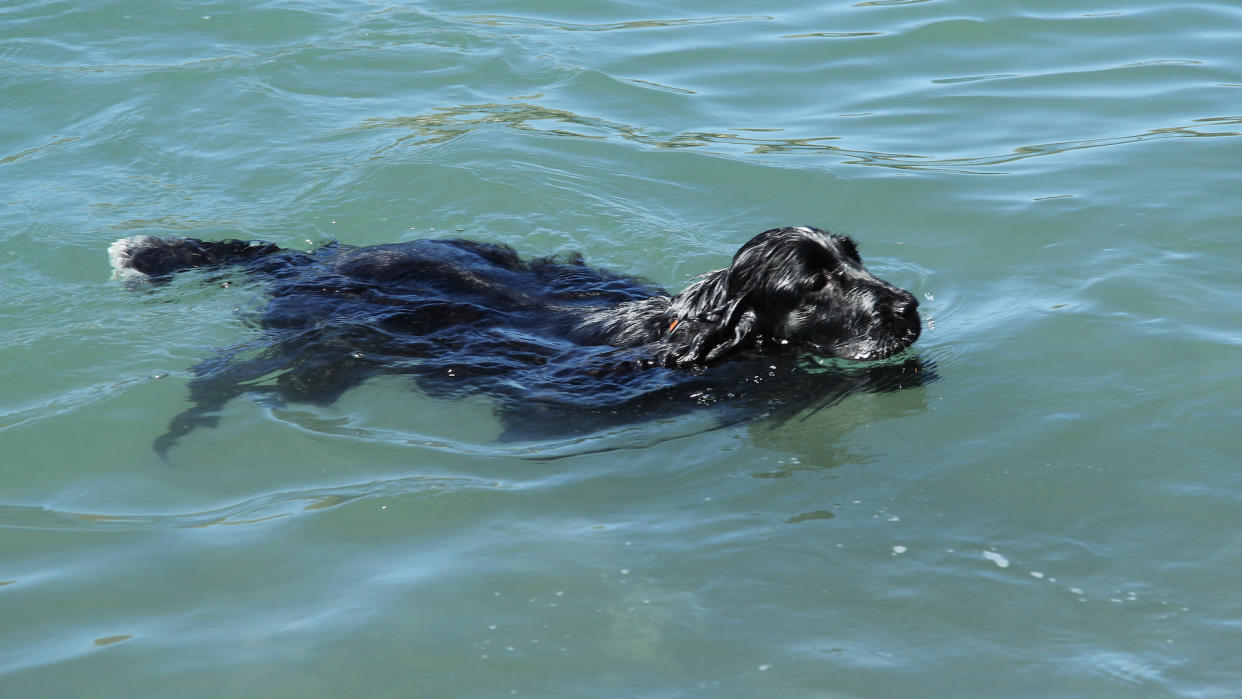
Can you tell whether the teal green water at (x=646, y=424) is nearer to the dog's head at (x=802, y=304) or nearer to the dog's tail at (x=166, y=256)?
the dog's tail at (x=166, y=256)

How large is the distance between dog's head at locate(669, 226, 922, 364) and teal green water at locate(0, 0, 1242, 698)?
405 millimetres

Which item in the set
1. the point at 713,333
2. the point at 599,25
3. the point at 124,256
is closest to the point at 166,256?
the point at 124,256

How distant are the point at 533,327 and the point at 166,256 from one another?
2.48 meters

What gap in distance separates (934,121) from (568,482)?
6605mm

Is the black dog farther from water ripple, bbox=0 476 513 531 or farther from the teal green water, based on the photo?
water ripple, bbox=0 476 513 531

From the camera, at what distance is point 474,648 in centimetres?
444

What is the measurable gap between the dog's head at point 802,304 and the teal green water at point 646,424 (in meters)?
0.41

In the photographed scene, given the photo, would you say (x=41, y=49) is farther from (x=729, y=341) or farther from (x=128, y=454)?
(x=729, y=341)

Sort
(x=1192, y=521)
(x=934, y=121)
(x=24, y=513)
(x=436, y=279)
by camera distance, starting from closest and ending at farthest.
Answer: (x=1192, y=521), (x=24, y=513), (x=436, y=279), (x=934, y=121)

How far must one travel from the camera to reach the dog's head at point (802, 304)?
6.45 metres

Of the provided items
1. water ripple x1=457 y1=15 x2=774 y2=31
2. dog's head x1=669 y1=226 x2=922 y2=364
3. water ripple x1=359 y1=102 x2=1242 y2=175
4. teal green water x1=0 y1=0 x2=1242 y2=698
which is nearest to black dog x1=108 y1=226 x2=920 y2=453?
dog's head x1=669 y1=226 x2=922 y2=364

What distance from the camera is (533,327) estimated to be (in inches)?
279

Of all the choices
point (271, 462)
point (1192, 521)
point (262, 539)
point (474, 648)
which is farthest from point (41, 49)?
point (1192, 521)

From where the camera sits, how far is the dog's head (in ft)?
Result: 21.1
